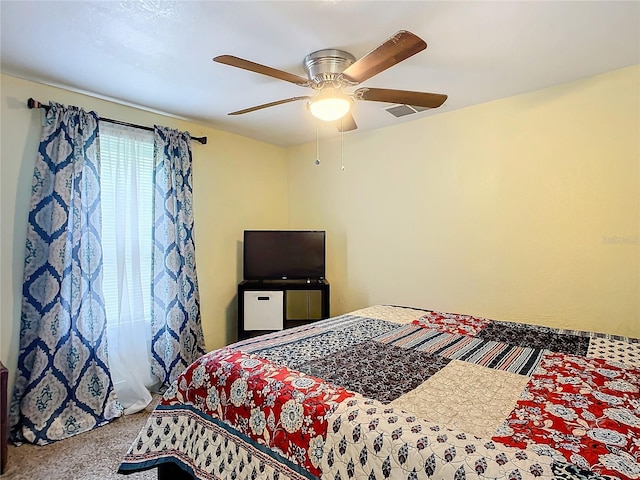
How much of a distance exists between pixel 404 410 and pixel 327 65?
182cm

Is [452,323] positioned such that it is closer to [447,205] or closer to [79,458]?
[447,205]

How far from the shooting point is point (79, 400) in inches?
102

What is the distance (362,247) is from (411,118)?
132 centimetres

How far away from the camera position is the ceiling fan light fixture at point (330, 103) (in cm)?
209

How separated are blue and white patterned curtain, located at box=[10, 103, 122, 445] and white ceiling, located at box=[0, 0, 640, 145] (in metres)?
0.48

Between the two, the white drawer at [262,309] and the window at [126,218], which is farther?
the white drawer at [262,309]

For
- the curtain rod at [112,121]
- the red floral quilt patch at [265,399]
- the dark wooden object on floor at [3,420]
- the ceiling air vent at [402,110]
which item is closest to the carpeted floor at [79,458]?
the dark wooden object on floor at [3,420]

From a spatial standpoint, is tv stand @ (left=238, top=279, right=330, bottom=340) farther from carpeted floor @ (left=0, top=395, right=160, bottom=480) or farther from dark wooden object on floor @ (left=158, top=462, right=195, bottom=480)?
dark wooden object on floor @ (left=158, top=462, right=195, bottom=480)

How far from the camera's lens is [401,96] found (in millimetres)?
2107

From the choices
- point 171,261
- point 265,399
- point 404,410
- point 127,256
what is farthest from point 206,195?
point 404,410

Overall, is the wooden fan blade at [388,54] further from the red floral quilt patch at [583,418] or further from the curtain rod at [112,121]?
the curtain rod at [112,121]

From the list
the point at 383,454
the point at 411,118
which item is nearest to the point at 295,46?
the point at 411,118

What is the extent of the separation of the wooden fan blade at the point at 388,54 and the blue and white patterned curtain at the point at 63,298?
202 cm

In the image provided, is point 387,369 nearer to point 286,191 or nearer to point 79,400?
point 79,400
